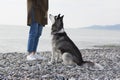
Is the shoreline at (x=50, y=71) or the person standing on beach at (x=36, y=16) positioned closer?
the shoreline at (x=50, y=71)

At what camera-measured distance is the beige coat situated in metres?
13.1

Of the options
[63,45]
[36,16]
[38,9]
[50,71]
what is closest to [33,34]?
[36,16]

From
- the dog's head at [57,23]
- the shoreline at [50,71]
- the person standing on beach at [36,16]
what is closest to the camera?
the shoreline at [50,71]

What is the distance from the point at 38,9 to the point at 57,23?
77cm

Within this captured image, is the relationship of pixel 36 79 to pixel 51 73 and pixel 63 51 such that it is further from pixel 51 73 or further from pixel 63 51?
pixel 63 51

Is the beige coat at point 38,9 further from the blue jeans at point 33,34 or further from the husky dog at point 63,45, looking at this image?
the husky dog at point 63,45

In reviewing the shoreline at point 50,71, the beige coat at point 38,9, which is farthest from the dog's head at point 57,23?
the shoreline at point 50,71

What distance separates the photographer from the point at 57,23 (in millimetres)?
12867

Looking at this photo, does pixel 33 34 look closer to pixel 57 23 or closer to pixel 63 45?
pixel 57 23

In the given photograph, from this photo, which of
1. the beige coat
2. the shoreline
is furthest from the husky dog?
the beige coat

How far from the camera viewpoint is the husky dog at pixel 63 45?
12641 mm

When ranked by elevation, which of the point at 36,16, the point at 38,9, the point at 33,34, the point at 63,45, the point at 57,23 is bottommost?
the point at 63,45

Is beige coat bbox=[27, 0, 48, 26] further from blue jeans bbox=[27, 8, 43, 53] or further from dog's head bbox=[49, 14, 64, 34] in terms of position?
dog's head bbox=[49, 14, 64, 34]

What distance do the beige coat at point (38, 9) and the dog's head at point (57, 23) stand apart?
386 mm
